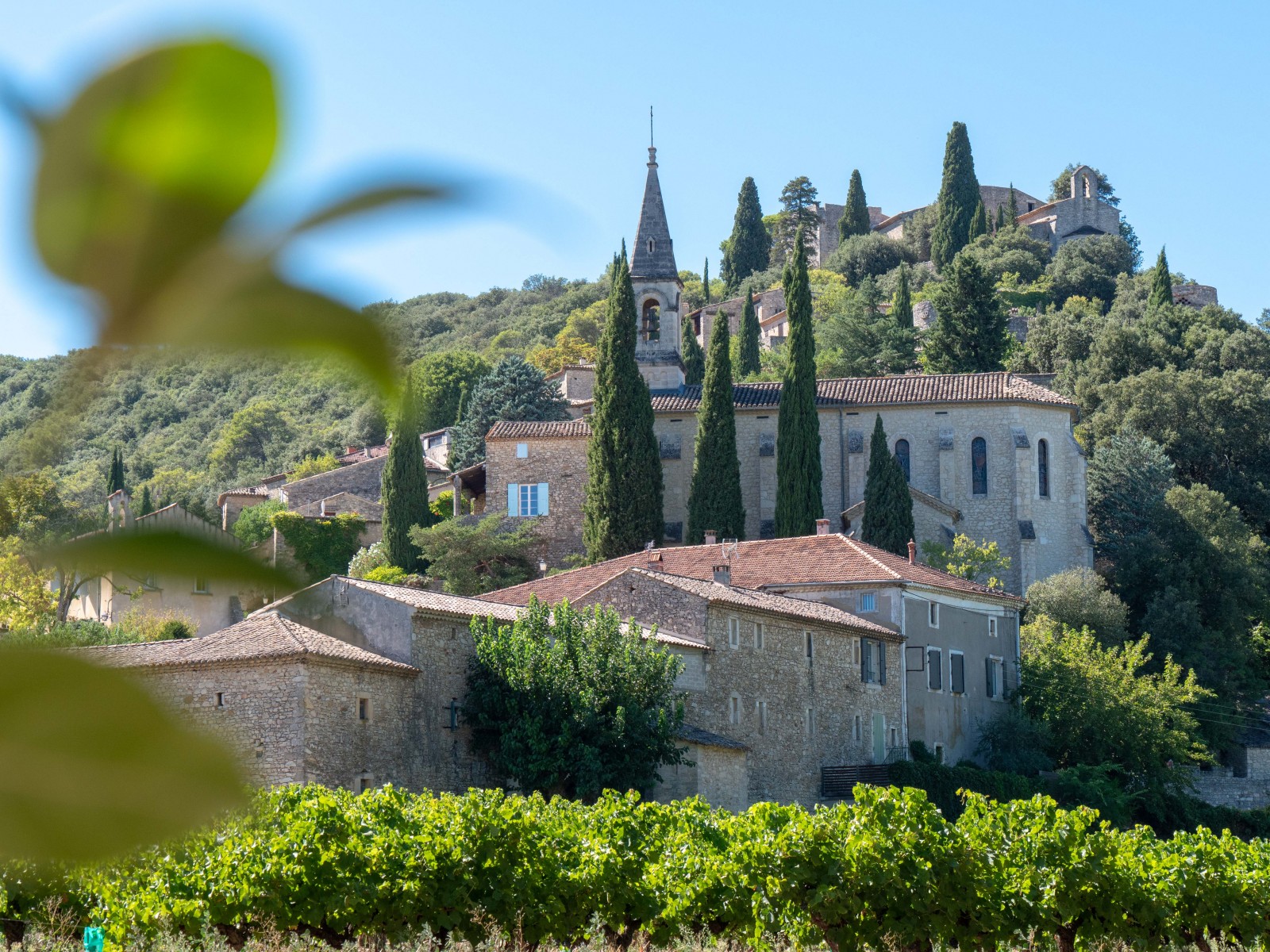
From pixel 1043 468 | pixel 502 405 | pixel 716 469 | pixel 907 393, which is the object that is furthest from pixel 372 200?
pixel 502 405

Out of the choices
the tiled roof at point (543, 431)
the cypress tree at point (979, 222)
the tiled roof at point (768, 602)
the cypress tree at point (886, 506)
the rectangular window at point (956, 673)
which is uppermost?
the cypress tree at point (979, 222)

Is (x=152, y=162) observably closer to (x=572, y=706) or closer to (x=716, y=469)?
(x=572, y=706)

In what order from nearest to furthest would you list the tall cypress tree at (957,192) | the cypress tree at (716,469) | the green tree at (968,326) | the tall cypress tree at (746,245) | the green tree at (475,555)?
the green tree at (475,555), the cypress tree at (716,469), the green tree at (968,326), the tall cypress tree at (957,192), the tall cypress tree at (746,245)

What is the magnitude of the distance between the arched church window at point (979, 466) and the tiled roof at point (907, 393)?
1554 millimetres

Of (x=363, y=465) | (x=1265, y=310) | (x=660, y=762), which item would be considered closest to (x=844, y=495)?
(x=363, y=465)

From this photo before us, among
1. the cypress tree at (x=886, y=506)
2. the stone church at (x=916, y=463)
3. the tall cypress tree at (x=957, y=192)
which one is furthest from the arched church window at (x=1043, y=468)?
the tall cypress tree at (x=957, y=192)

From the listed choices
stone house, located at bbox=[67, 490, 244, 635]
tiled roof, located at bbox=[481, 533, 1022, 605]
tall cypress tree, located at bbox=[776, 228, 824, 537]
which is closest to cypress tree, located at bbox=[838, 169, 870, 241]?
tall cypress tree, located at bbox=[776, 228, 824, 537]

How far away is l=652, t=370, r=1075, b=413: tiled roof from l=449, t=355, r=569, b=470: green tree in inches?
484

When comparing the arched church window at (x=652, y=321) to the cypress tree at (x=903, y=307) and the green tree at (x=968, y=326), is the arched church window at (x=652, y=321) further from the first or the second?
the cypress tree at (x=903, y=307)

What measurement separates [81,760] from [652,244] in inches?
2704

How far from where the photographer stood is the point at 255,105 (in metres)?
1.01

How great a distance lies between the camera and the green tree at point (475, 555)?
5278 centimetres

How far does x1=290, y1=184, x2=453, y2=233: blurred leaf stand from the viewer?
107 centimetres

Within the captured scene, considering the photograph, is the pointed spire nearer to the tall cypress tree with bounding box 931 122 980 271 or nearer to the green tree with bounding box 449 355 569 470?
the green tree with bounding box 449 355 569 470
